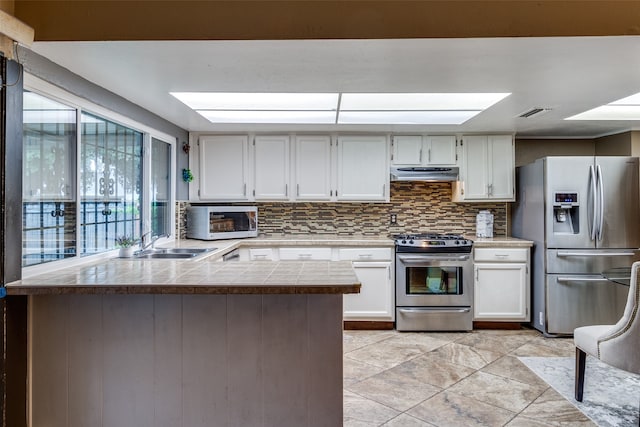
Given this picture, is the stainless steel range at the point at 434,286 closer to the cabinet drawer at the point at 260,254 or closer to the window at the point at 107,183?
the cabinet drawer at the point at 260,254

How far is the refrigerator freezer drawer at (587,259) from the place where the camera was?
3.65 m

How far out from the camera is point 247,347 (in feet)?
6.21

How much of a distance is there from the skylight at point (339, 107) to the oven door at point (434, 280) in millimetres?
1323

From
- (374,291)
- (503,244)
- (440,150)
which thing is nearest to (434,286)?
(374,291)

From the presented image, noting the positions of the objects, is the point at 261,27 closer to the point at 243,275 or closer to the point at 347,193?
the point at 243,275

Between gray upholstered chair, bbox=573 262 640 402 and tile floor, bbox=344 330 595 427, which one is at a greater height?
gray upholstered chair, bbox=573 262 640 402

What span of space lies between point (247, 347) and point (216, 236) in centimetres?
215

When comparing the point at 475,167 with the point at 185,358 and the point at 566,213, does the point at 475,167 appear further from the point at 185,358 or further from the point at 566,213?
the point at 185,358

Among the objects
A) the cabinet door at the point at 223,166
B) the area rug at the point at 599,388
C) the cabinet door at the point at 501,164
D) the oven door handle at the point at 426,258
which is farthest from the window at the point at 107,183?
the cabinet door at the point at 501,164

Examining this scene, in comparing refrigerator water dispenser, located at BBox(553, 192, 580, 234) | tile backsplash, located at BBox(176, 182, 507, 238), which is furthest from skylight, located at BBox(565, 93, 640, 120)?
tile backsplash, located at BBox(176, 182, 507, 238)

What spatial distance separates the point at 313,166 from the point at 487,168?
1853 mm

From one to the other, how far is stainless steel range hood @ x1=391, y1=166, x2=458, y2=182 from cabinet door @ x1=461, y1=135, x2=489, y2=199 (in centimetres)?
16

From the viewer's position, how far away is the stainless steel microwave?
384 cm

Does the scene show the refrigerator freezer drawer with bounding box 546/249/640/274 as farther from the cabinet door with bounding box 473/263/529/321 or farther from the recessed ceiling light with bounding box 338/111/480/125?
the recessed ceiling light with bounding box 338/111/480/125
